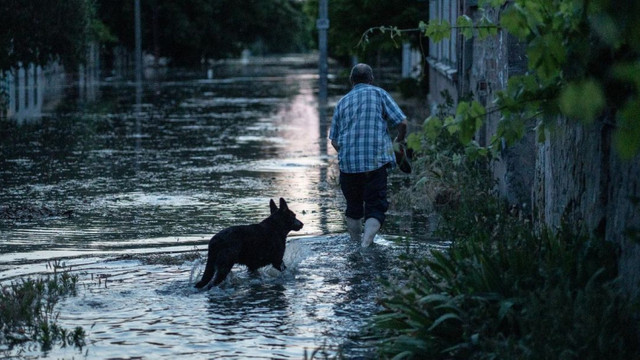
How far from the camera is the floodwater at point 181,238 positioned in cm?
732

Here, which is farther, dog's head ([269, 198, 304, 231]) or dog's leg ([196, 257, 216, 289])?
dog's head ([269, 198, 304, 231])

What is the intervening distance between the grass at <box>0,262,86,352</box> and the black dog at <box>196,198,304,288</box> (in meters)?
1.04

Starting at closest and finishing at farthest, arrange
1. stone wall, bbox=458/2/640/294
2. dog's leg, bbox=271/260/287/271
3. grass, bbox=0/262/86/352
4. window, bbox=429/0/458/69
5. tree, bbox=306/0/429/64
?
stone wall, bbox=458/2/640/294 → grass, bbox=0/262/86/352 → dog's leg, bbox=271/260/287/271 → window, bbox=429/0/458/69 → tree, bbox=306/0/429/64

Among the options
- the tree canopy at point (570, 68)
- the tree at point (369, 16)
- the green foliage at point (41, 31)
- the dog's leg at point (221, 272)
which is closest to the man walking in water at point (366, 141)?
the dog's leg at point (221, 272)

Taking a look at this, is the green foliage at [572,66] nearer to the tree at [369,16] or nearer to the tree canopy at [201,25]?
the tree at [369,16]

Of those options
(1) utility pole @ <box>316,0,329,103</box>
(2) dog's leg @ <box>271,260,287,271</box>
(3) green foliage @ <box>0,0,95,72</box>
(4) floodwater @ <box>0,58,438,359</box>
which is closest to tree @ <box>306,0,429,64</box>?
(1) utility pole @ <box>316,0,329,103</box>

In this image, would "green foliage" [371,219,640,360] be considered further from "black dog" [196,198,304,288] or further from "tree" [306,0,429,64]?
"tree" [306,0,429,64]

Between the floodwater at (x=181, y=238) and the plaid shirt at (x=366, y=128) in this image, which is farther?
the plaid shirt at (x=366, y=128)

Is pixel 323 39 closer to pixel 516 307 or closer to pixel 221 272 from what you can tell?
pixel 221 272

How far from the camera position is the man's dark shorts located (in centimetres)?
1060

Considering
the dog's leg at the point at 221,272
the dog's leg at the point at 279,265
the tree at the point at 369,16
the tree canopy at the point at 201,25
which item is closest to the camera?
the dog's leg at the point at 221,272

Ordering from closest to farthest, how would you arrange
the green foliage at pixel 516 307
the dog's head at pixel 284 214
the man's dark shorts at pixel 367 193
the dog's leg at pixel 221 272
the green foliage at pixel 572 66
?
the green foliage at pixel 572 66, the green foliage at pixel 516 307, the dog's leg at pixel 221 272, the dog's head at pixel 284 214, the man's dark shorts at pixel 367 193

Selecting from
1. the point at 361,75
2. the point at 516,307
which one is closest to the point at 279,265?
the point at 361,75

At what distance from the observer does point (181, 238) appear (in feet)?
37.0
